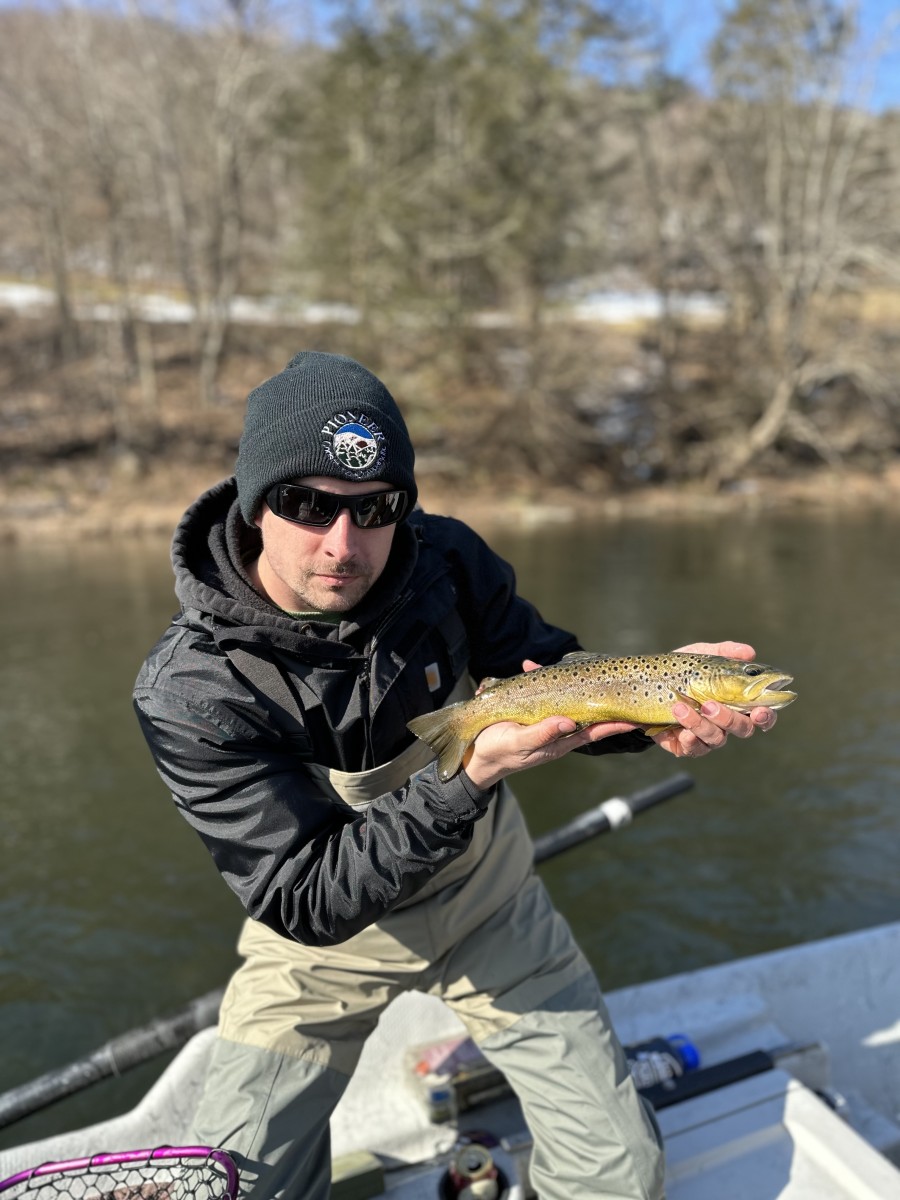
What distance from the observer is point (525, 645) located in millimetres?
3172

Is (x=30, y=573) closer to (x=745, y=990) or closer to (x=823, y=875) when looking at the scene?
(x=823, y=875)

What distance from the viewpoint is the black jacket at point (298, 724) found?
2371mm

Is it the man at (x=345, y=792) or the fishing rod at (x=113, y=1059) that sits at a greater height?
the man at (x=345, y=792)

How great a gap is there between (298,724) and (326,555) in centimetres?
47

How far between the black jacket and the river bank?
17.9 meters

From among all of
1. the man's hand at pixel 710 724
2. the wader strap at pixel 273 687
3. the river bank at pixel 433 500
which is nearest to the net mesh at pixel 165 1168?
the wader strap at pixel 273 687

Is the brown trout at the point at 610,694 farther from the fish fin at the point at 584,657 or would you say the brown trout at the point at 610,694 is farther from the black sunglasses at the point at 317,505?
the black sunglasses at the point at 317,505

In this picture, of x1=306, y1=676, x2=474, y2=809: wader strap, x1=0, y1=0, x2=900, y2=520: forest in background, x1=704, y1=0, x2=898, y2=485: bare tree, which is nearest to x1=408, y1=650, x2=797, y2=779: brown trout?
x1=306, y1=676, x2=474, y2=809: wader strap

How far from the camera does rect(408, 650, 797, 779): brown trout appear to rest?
259cm

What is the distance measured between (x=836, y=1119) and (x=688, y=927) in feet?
10.1

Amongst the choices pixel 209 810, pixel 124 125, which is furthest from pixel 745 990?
pixel 124 125

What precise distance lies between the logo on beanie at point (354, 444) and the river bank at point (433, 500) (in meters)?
18.2

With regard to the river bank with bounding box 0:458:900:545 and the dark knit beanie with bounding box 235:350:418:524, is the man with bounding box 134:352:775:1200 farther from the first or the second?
the river bank with bounding box 0:458:900:545

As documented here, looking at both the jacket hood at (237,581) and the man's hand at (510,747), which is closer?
the man's hand at (510,747)
